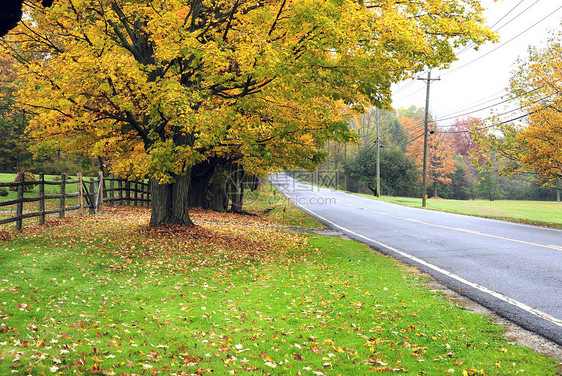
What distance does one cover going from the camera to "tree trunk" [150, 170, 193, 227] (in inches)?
507

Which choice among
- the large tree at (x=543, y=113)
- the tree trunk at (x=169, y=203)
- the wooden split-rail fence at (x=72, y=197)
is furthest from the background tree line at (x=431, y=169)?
the tree trunk at (x=169, y=203)

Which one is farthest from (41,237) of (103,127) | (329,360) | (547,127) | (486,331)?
(547,127)

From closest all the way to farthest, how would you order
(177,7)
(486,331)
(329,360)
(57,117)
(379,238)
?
(329,360), (486,331), (177,7), (57,117), (379,238)

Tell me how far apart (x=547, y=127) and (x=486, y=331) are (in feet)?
60.3

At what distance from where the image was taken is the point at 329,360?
500 centimetres

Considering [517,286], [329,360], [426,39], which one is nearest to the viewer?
[329,360]

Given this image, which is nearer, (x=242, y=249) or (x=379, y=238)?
(x=242, y=249)

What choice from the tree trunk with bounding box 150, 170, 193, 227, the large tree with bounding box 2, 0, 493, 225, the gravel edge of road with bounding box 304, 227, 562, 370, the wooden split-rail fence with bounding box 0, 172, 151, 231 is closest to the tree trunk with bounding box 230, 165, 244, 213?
the wooden split-rail fence with bounding box 0, 172, 151, 231

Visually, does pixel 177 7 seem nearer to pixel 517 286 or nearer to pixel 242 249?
pixel 242 249

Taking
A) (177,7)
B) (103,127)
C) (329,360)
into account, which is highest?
(177,7)

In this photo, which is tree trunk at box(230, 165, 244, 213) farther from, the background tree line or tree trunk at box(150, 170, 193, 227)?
the background tree line

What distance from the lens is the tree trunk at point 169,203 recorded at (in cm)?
1287

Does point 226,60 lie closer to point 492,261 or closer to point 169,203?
point 169,203

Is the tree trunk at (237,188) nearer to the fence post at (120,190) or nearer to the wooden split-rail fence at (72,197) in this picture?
the wooden split-rail fence at (72,197)
